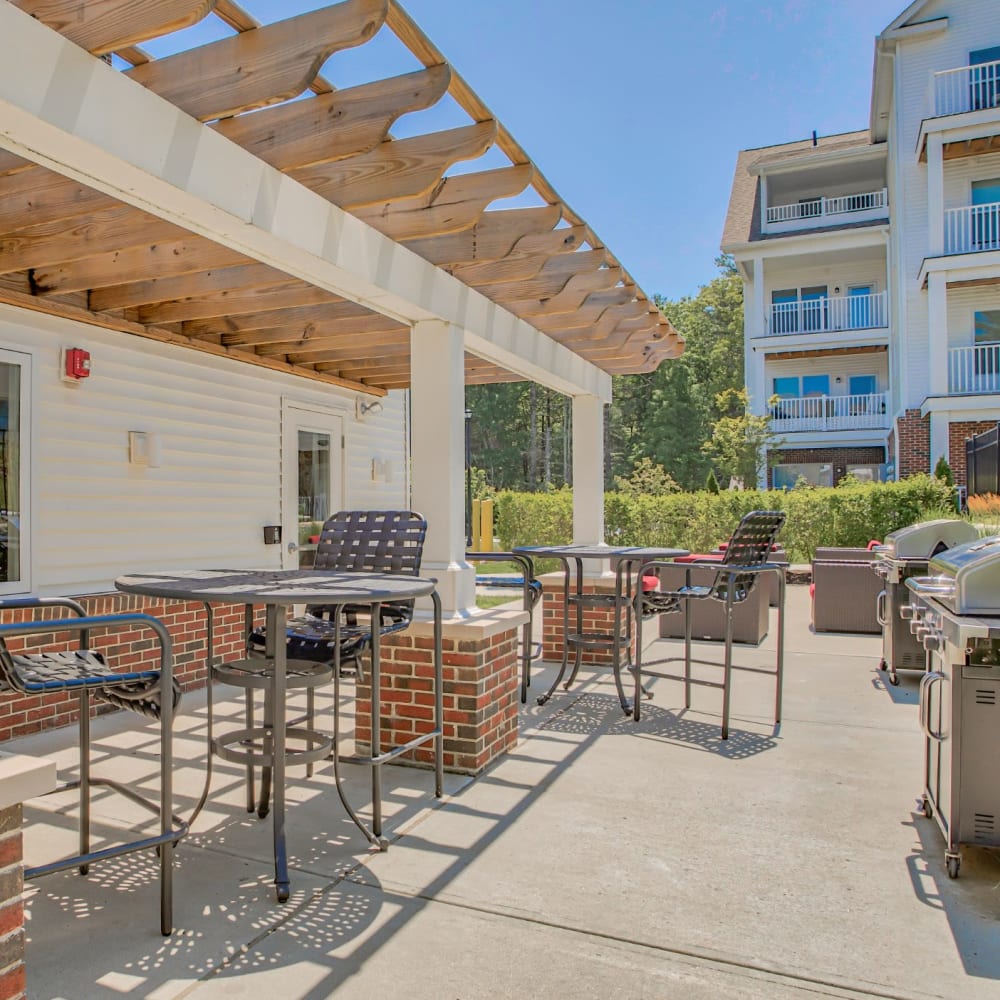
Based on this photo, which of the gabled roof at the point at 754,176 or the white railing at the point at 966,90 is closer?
the white railing at the point at 966,90

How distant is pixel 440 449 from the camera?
12.9ft

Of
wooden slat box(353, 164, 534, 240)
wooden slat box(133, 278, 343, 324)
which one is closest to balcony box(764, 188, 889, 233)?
wooden slat box(133, 278, 343, 324)

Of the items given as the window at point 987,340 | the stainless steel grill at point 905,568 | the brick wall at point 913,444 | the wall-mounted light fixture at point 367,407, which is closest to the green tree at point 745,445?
the brick wall at point 913,444

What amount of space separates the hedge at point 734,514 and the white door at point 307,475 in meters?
6.74

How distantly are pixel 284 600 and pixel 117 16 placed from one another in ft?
5.51

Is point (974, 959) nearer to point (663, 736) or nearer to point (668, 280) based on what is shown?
point (663, 736)

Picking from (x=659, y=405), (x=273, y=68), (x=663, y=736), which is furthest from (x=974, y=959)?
(x=659, y=405)

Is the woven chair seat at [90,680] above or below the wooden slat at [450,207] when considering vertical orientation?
below

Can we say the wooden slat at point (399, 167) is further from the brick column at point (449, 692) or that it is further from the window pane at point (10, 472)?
the window pane at point (10, 472)

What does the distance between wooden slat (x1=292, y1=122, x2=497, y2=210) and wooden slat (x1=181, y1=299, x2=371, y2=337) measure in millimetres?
1526

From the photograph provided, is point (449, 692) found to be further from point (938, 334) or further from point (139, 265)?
point (938, 334)

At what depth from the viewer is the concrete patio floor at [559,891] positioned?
2.01m

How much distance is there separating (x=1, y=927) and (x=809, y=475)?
20.6m

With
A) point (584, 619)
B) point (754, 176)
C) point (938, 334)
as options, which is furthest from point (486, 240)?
point (754, 176)
